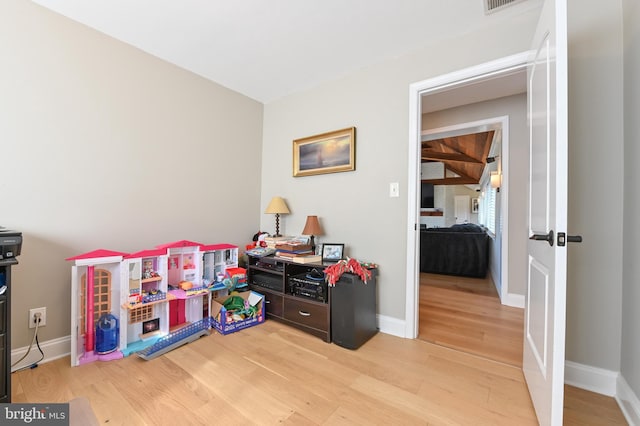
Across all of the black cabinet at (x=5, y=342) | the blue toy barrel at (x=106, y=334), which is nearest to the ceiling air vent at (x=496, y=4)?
the black cabinet at (x=5, y=342)

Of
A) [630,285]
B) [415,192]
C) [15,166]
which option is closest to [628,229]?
[630,285]

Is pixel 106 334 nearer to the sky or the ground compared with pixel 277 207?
nearer to the ground

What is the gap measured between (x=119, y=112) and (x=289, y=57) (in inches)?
56.6

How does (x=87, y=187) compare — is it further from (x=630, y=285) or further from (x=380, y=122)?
(x=630, y=285)

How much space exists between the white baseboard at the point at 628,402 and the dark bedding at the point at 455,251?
10.1 ft

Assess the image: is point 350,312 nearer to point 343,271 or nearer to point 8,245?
point 343,271

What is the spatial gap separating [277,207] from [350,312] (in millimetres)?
1349

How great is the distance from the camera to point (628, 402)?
1284 millimetres

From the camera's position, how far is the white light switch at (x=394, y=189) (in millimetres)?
2211

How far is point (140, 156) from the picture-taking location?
2.19m

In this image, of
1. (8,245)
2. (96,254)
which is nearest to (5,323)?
(8,245)

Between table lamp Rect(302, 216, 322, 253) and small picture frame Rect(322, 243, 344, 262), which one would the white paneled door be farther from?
table lamp Rect(302, 216, 322, 253)

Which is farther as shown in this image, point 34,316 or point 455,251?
point 455,251

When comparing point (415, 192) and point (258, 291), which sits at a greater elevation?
point (415, 192)
